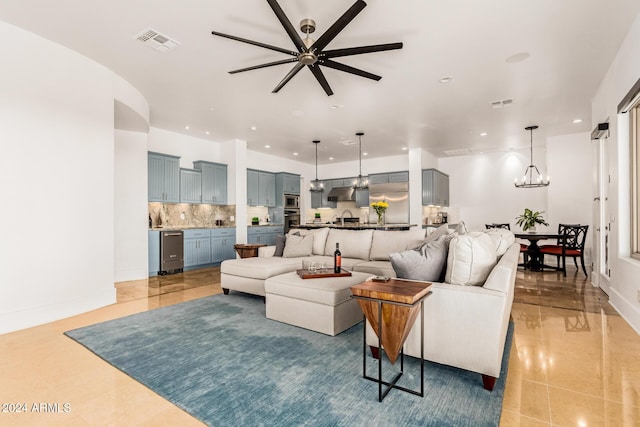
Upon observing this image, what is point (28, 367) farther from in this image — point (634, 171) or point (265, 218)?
point (265, 218)

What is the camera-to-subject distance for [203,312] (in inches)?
147

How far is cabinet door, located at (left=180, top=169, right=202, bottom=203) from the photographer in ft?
22.1

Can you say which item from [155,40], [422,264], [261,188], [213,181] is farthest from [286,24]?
[261,188]

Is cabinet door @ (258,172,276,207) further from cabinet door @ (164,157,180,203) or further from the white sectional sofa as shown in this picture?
the white sectional sofa

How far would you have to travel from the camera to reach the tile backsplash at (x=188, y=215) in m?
6.62

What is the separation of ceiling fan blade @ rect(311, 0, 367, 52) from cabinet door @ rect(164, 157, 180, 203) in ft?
15.6

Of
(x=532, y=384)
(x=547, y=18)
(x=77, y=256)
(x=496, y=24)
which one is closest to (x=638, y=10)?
(x=547, y=18)

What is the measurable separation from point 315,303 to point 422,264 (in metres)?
1.16

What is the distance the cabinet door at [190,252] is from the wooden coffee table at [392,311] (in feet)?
17.8

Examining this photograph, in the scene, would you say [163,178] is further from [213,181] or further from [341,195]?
[341,195]

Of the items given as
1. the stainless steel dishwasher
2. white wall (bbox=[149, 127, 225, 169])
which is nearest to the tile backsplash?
the stainless steel dishwasher

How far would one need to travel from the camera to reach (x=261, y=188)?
8.48 m

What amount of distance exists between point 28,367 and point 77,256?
1.66 meters

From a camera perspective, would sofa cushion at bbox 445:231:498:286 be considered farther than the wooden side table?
No
